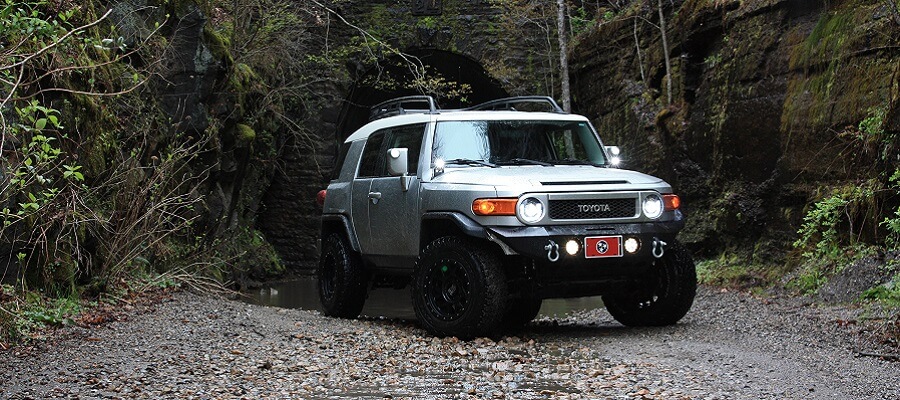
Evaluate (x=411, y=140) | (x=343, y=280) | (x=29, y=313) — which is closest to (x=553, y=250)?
(x=411, y=140)

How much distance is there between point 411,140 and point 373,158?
71 centimetres

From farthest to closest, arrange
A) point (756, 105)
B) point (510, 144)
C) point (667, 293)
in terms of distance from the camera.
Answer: point (756, 105) → point (510, 144) → point (667, 293)

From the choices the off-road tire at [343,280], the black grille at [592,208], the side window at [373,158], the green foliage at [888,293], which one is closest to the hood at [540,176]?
the black grille at [592,208]

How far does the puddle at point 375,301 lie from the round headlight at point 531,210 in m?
3.31

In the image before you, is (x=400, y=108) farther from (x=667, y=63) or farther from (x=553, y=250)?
(x=667, y=63)

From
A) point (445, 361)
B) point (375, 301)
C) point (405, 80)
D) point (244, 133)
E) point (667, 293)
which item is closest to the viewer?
point (445, 361)

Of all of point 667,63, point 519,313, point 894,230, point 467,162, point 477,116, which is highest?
point 667,63

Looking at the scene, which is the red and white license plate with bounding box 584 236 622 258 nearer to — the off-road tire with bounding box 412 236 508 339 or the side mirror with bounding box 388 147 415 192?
the off-road tire with bounding box 412 236 508 339

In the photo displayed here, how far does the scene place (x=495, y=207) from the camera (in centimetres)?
739

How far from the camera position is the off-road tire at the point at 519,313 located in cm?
871

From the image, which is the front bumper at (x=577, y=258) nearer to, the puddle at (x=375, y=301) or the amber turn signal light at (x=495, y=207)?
the amber turn signal light at (x=495, y=207)

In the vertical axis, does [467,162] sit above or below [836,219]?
above

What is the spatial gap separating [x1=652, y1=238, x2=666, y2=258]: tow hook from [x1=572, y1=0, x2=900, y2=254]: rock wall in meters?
3.95

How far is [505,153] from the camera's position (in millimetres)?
8352
